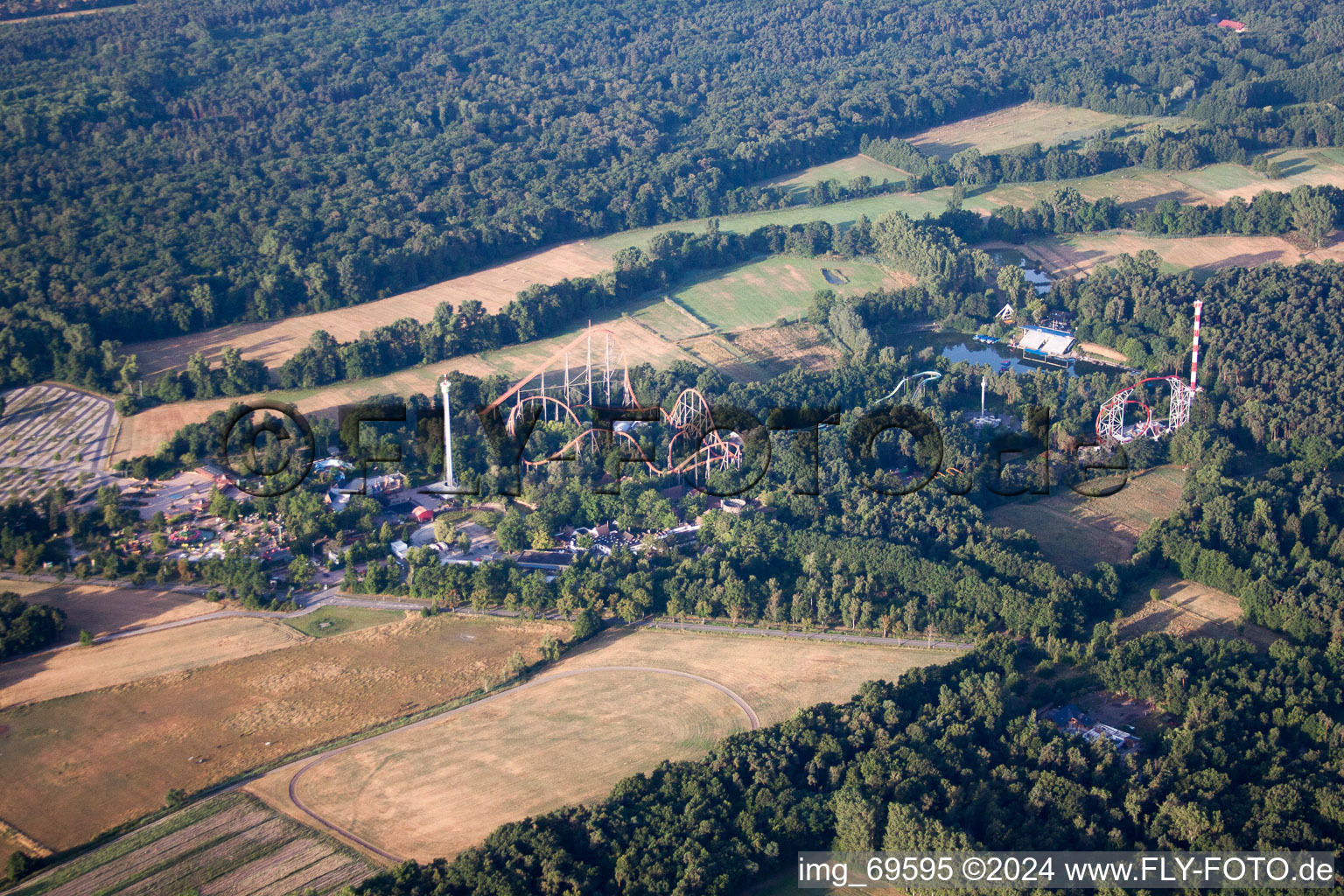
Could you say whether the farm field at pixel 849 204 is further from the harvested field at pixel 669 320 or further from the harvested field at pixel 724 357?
the harvested field at pixel 724 357

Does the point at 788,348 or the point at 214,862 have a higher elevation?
the point at 788,348

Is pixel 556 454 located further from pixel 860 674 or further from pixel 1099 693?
pixel 1099 693

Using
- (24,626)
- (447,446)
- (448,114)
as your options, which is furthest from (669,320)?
(448,114)

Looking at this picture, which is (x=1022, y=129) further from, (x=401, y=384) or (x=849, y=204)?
(x=401, y=384)

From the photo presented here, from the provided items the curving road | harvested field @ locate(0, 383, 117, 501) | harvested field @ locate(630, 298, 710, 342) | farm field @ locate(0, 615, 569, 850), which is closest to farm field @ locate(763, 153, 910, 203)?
harvested field @ locate(630, 298, 710, 342)

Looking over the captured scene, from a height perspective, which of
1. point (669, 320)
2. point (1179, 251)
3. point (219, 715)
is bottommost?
point (219, 715)

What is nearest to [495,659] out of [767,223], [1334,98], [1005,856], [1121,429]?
[1005,856]
